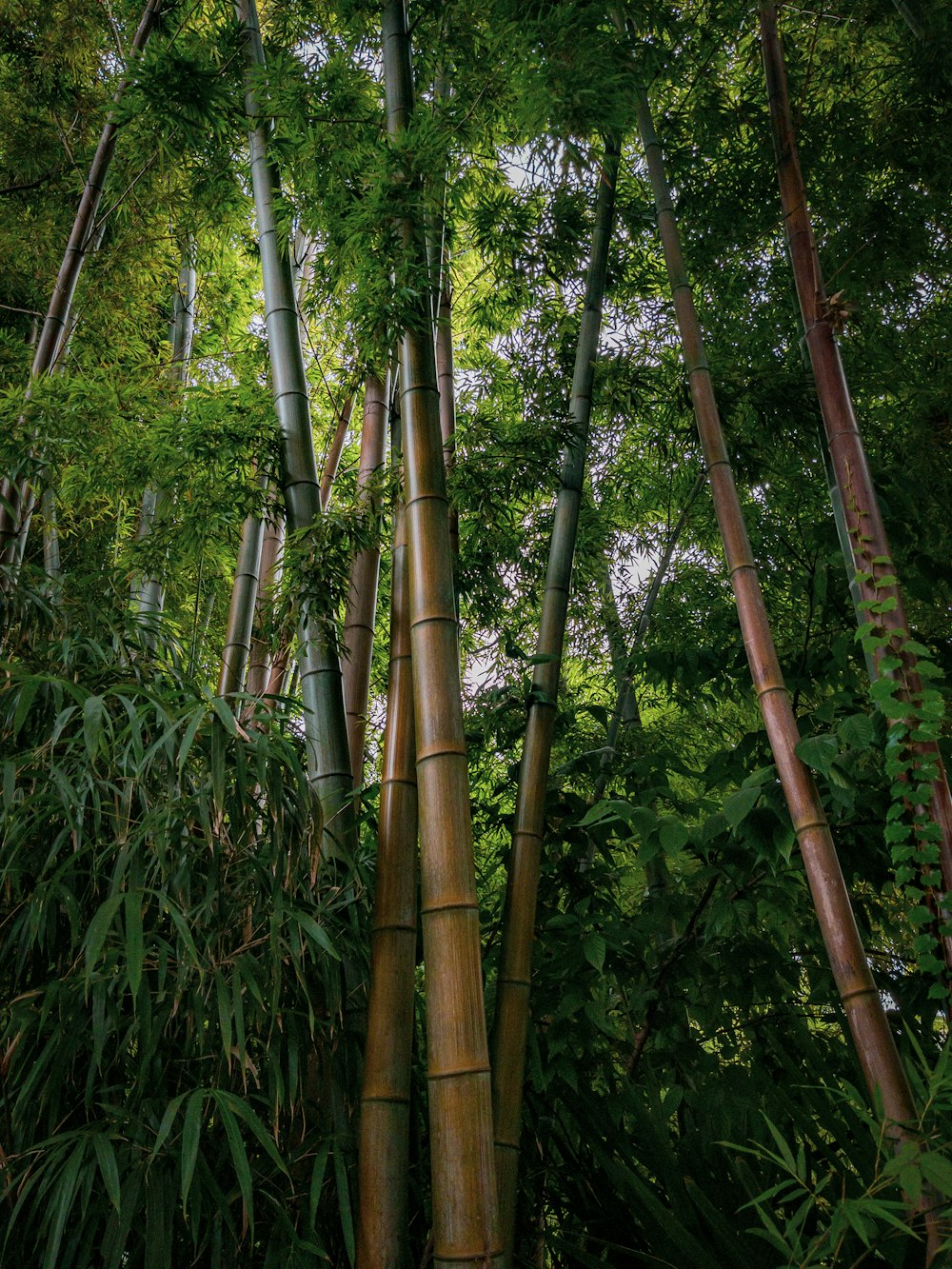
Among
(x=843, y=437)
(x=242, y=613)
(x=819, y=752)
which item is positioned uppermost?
(x=242, y=613)

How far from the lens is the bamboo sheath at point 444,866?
1.62m

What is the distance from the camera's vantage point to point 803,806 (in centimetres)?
189

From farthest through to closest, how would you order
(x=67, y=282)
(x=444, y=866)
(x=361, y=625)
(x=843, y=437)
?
(x=361, y=625), (x=67, y=282), (x=843, y=437), (x=444, y=866)

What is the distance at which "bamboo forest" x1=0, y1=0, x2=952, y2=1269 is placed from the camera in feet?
5.62

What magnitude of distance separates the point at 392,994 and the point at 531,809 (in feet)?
1.55

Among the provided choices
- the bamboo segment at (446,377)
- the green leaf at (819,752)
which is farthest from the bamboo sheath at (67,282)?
the green leaf at (819,752)

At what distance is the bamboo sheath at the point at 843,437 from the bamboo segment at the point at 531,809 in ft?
1.80

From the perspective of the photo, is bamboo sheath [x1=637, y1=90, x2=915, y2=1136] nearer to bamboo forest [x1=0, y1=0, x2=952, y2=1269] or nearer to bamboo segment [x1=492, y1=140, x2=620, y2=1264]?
bamboo forest [x1=0, y1=0, x2=952, y2=1269]

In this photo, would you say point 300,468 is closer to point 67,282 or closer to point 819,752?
point 67,282

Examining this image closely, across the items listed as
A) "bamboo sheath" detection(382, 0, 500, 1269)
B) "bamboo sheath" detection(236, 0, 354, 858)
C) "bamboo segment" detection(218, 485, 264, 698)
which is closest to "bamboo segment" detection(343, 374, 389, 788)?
"bamboo sheath" detection(236, 0, 354, 858)

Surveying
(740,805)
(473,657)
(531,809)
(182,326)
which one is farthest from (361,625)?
(182,326)

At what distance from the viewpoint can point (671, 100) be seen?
3504mm

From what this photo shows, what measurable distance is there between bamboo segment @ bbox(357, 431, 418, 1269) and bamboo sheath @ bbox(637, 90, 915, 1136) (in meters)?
0.71

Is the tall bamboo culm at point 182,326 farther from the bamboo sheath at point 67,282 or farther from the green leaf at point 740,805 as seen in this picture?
the green leaf at point 740,805
